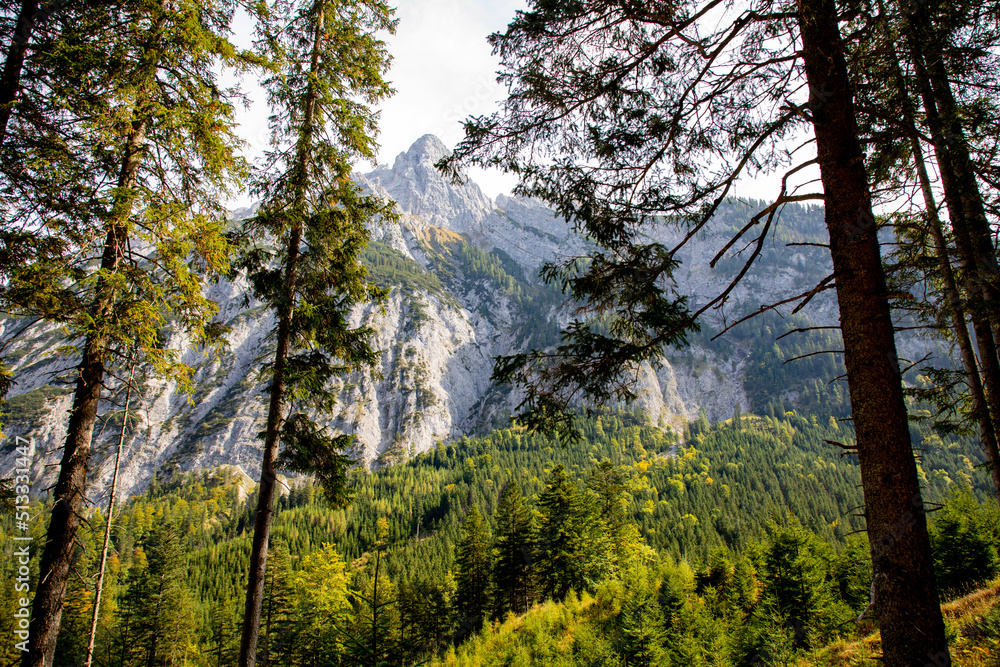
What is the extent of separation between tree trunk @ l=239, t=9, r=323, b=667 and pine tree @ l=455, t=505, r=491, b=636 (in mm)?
20071

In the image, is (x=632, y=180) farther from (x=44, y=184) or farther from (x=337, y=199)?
(x=44, y=184)

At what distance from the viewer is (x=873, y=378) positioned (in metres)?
3.24

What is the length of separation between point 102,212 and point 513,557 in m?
24.1

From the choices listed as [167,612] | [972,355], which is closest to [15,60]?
[972,355]

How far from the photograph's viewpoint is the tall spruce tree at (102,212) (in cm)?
489

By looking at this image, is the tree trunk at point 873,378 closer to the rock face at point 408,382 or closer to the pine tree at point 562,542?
the pine tree at point 562,542

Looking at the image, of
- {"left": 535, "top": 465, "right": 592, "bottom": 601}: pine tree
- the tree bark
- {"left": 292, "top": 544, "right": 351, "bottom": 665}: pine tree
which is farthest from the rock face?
the tree bark

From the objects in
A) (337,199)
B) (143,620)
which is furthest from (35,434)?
(337,199)

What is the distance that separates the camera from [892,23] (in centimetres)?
459

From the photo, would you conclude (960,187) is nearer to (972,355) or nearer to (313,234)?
(972,355)

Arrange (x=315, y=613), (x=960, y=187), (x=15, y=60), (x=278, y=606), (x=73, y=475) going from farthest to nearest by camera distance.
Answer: (x=278, y=606), (x=315, y=613), (x=960, y=187), (x=15, y=60), (x=73, y=475)

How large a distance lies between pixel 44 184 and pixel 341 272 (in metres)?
3.70

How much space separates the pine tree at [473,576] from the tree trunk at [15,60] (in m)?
24.2

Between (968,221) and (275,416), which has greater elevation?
(968,221)
